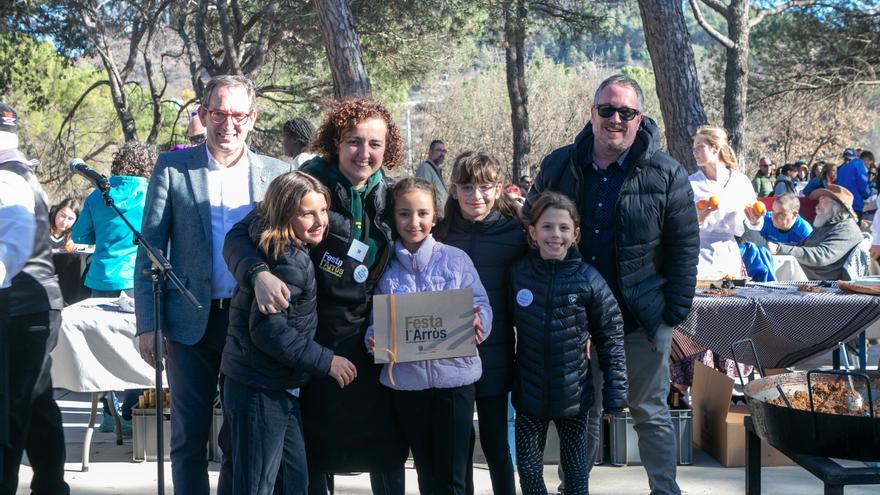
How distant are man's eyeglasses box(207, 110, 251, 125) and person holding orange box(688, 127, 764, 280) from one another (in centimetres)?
317

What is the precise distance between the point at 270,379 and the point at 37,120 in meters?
32.2

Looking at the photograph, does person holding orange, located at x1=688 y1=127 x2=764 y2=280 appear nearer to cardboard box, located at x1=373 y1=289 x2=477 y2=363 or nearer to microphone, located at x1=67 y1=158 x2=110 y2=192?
cardboard box, located at x1=373 y1=289 x2=477 y2=363

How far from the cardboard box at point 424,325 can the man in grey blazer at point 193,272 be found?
643 mm

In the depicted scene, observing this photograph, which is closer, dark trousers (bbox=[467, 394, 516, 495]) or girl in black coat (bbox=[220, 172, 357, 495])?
girl in black coat (bbox=[220, 172, 357, 495])

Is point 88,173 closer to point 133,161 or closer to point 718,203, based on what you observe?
point 133,161

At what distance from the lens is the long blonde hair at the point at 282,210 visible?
3.25 meters


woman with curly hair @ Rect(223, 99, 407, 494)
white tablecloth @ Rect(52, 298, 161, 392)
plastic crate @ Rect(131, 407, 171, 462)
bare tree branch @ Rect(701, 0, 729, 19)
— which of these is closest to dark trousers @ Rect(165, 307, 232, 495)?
woman with curly hair @ Rect(223, 99, 407, 494)

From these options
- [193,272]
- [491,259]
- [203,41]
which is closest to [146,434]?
[193,272]

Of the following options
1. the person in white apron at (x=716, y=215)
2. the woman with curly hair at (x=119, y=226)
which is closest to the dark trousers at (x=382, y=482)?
the person in white apron at (x=716, y=215)

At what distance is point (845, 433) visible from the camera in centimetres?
305

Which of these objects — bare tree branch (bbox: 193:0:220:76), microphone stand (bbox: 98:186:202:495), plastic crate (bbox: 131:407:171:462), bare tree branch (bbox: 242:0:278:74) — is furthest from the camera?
bare tree branch (bbox: 193:0:220:76)

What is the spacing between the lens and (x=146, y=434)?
17.9 feet

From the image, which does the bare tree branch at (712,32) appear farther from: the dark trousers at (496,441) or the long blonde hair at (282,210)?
the long blonde hair at (282,210)

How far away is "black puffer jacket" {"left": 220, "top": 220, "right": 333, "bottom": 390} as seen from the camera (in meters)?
3.20
